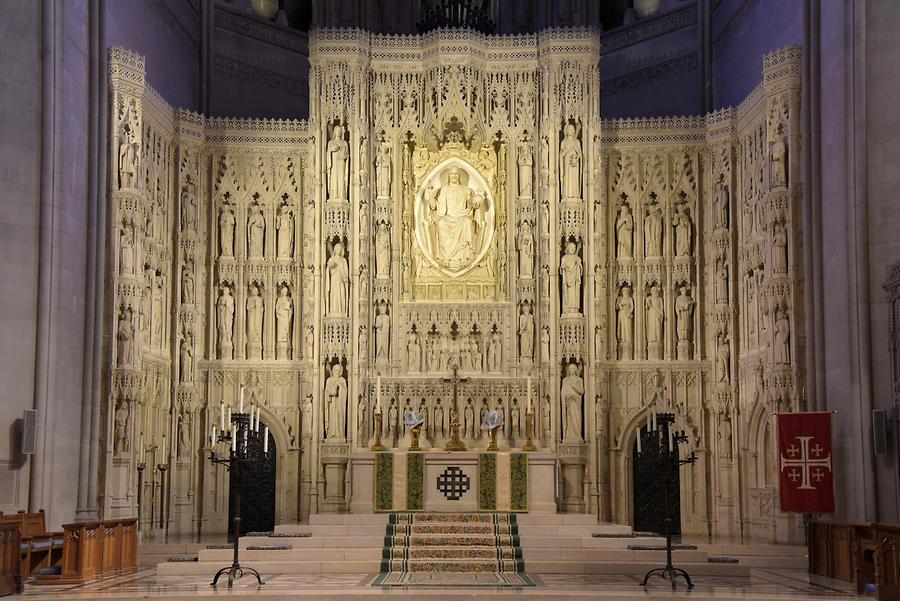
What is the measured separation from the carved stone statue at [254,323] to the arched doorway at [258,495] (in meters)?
1.69

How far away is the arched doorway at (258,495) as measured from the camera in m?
27.3

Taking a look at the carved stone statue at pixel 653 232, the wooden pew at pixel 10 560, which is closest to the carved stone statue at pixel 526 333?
the carved stone statue at pixel 653 232

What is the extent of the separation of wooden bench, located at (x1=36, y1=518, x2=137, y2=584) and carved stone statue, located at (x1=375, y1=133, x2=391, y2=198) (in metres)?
10.5

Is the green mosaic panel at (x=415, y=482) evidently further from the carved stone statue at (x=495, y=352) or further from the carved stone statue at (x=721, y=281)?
the carved stone statue at (x=721, y=281)

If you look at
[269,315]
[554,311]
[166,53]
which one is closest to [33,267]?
[269,315]

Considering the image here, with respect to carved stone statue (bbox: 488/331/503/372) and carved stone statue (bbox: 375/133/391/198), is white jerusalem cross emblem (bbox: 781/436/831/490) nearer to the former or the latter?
carved stone statue (bbox: 488/331/503/372)

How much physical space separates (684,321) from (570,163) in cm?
445

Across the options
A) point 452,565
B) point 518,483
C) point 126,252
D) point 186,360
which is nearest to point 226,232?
point 186,360

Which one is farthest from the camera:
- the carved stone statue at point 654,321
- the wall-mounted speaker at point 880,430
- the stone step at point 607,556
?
the carved stone statue at point 654,321

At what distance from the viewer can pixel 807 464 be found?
21.4 meters

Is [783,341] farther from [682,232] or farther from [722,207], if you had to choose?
[682,232]

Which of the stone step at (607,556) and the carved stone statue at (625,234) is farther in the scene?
the carved stone statue at (625,234)

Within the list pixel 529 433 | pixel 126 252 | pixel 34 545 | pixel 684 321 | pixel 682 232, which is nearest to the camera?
Result: pixel 34 545

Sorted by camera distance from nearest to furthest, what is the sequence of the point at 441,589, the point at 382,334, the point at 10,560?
the point at 10,560 → the point at 441,589 → the point at 382,334
